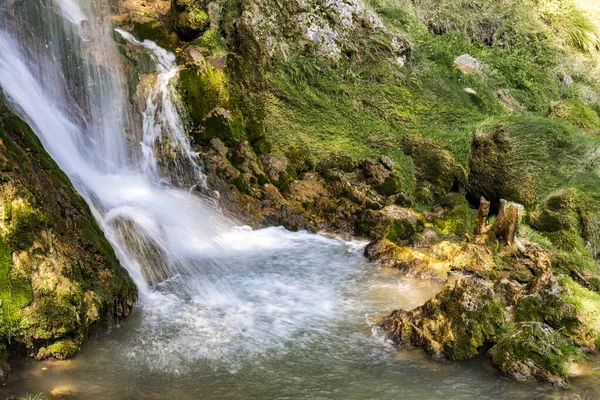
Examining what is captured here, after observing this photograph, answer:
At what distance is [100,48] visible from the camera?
10.3 m

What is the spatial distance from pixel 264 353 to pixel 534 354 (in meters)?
2.79

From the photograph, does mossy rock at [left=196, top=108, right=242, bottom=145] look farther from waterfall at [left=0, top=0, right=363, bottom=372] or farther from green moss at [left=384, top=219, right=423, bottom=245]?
green moss at [left=384, top=219, right=423, bottom=245]

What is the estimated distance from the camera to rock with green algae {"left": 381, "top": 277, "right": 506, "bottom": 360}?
561 centimetres

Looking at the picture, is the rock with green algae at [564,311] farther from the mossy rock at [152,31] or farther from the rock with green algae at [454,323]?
the mossy rock at [152,31]

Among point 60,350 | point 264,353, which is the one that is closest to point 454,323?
point 264,353

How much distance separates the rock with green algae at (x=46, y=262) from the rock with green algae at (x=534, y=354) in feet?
13.9

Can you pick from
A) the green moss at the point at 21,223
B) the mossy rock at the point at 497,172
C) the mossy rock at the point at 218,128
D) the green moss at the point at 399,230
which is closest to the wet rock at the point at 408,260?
the green moss at the point at 399,230

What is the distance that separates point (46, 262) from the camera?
5184 millimetres

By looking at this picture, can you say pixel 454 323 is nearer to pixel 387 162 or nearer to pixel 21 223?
pixel 21 223

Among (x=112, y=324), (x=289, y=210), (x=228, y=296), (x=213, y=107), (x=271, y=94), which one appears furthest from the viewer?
(x=271, y=94)

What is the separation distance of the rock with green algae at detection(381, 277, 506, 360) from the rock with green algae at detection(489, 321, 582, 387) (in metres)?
0.23

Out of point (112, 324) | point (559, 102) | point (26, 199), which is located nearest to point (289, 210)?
point (112, 324)

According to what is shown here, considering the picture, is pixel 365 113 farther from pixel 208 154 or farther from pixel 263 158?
pixel 208 154

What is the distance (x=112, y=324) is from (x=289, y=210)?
4.73 m
